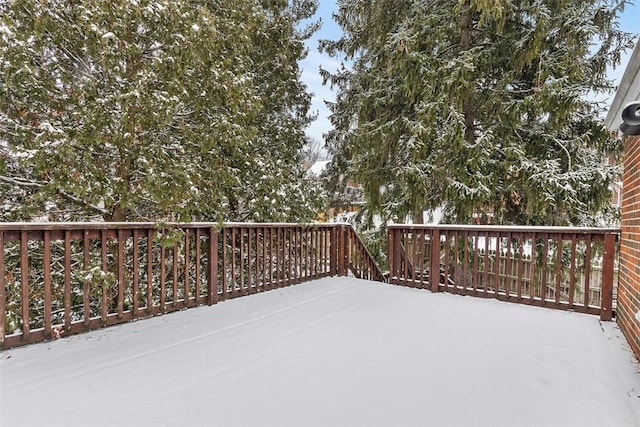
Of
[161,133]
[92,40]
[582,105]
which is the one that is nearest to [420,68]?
[582,105]

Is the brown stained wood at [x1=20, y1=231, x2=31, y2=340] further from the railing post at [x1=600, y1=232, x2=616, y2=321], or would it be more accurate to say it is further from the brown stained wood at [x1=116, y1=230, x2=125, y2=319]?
the railing post at [x1=600, y1=232, x2=616, y2=321]

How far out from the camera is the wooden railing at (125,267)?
270 cm

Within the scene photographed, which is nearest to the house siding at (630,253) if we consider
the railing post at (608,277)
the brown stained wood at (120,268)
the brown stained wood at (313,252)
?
the railing post at (608,277)

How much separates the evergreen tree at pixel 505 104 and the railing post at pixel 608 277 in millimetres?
2262

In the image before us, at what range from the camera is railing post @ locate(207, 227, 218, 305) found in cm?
392

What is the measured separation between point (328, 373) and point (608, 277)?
3.06m

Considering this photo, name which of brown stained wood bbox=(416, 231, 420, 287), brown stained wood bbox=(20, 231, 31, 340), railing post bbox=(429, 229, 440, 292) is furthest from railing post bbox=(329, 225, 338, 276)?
brown stained wood bbox=(20, 231, 31, 340)

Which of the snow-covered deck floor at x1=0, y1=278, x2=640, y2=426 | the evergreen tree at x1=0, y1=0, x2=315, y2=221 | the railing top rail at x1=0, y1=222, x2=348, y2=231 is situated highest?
the evergreen tree at x1=0, y1=0, x2=315, y2=221

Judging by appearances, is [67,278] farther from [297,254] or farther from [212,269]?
[297,254]

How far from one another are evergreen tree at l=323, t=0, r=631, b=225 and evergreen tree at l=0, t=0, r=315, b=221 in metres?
3.32

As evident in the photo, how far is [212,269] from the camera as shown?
3.97 metres

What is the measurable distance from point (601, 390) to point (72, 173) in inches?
165

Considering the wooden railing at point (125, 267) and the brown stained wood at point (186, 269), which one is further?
the brown stained wood at point (186, 269)

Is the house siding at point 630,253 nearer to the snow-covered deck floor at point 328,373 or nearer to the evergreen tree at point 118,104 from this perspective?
the snow-covered deck floor at point 328,373
